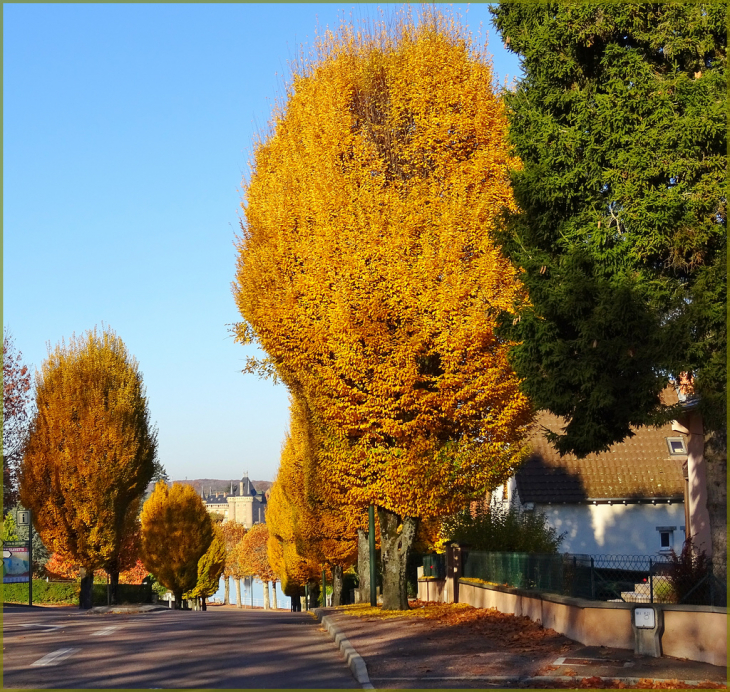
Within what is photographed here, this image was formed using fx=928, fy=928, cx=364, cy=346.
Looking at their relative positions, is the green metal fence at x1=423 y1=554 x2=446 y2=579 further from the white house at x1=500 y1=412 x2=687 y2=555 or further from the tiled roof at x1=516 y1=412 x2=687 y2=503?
the tiled roof at x1=516 y1=412 x2=687 y2=503

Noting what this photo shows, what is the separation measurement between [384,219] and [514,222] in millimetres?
5185

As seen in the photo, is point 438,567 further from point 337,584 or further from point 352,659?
point 337,584

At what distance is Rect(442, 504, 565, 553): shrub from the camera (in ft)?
76.6

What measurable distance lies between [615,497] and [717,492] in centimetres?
1875

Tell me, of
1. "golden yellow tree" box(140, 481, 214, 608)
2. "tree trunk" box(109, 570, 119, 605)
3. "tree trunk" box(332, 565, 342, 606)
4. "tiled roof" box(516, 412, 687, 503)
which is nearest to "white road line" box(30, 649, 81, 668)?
"tiled roof" box(516, 412, 687, 503)

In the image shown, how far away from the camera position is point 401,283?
1894cm

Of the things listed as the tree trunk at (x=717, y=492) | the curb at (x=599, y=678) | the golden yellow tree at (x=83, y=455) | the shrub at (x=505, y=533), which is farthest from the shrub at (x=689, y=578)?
the golden yellow tree at (x=83, y=455)

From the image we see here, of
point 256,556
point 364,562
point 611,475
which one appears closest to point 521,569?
point 364,562

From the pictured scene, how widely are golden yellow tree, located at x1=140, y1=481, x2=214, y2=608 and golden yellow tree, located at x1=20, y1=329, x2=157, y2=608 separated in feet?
64.9

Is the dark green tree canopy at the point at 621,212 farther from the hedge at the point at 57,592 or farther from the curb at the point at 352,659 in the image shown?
the hedge at the point at 57,592

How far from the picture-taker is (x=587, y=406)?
13492 millimetres

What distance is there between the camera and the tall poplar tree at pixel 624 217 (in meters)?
13.1

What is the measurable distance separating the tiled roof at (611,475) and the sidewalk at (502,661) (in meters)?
15.8

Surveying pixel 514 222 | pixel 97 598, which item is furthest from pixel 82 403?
pixel 514 222
